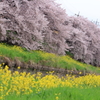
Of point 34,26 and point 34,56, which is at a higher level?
point 34,26

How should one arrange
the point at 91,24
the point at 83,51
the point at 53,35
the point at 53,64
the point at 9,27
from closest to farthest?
the point at 9,27
the point at 53,64
the point at 53,35
the point at 83,51
the point at 91,24

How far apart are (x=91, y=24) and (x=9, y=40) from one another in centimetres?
2099

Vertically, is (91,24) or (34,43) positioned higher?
(91,24)

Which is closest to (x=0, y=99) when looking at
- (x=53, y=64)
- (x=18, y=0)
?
(x=18, y=0)

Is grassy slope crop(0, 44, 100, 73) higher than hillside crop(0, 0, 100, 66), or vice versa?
hillside crop(0, 0, 100, 66)

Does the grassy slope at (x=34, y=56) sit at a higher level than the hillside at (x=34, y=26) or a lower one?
lower

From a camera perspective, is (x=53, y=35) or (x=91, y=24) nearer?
(x=53, y=35)

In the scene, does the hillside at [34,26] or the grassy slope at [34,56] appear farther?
the hillside at [34,26]

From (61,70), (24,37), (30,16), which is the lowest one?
(61,70)

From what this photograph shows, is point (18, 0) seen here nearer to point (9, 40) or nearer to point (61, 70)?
point (9, 40)

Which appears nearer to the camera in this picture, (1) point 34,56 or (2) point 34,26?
(2) point 34,26

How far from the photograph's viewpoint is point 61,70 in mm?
21422

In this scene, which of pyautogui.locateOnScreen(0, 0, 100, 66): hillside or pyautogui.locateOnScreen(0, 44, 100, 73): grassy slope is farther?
pyautogui.locateOnScreen(0, 0, 100, 66): hillside

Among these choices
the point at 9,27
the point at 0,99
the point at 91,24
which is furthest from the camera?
the point at 91,24
